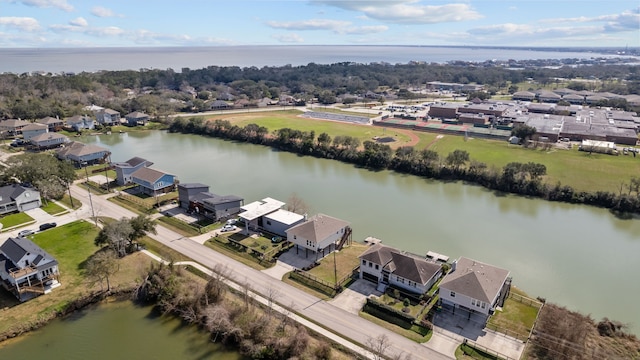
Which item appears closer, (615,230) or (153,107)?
(615,230)

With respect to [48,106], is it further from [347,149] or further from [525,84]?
[525,84]

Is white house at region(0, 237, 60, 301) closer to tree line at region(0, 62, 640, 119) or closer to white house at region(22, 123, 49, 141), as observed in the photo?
white house at region(22, 123, 49, 141)

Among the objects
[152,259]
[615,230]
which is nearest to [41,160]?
[152,259]

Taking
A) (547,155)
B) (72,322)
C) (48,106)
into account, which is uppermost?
(48,106)

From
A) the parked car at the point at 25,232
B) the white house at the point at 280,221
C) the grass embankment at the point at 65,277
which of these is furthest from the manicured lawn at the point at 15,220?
the white house at the point at 280,221

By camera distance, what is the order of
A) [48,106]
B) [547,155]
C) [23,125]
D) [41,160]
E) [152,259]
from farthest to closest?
[48,106]
[23,125]
[547,155]
[41,160]
[152,259]

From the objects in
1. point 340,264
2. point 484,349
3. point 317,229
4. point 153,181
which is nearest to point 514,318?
point 484,349

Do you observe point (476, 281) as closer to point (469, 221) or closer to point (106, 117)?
point (469, 221)
